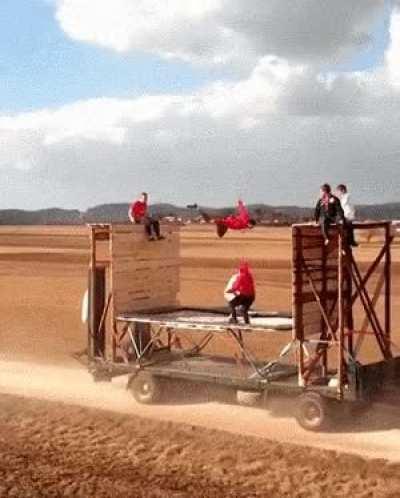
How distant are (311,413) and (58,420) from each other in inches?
165

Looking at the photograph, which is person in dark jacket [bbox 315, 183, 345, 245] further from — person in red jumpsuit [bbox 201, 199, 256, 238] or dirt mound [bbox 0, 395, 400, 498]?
dirt mound [bbox 0, 395, 400, 498]

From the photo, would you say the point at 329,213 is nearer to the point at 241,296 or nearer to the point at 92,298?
the point at 241,296

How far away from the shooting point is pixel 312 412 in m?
13.2

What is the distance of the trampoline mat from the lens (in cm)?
1406

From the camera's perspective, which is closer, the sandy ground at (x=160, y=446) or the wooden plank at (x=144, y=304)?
the sandy ground at (x=160, y=446)

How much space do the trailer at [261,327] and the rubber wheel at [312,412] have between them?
16 mm

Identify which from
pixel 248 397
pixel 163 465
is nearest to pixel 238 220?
pixel 248 397

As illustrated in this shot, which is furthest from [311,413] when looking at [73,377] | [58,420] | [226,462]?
[73,377]

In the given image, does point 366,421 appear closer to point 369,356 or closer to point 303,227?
point 303,227

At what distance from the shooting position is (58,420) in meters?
13.8

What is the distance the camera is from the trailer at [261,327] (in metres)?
13.4

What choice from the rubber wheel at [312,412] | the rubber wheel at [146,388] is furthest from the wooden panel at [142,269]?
the rubber wheel at [312,412]

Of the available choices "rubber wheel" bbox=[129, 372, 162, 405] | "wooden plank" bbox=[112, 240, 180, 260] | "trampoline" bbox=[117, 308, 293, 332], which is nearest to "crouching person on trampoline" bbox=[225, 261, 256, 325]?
"trampoline" bbox=[117, 308, 293, 332]

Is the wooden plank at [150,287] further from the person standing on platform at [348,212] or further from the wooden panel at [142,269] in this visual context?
the person standing on platform at [348,212]
